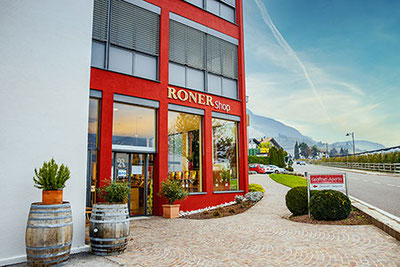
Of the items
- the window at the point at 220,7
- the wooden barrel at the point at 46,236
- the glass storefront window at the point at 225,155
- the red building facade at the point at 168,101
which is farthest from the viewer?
the window at the point at 220,7

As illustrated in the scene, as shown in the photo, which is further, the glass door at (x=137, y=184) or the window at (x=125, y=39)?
the glass door at (x=137, y=184)

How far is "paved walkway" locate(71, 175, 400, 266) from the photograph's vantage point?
531cm

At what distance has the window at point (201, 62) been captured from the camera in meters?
12.7

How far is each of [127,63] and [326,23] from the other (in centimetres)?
2246

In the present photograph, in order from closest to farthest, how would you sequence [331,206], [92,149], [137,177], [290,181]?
1. [331,206]
2. [92,149]
3. [137,177]
4. [290,181]

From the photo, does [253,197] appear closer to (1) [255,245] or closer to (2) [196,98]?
(2) [196,98]

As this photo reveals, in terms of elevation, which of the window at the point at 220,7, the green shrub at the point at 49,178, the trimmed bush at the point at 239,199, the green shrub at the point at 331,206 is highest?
the window at the point at 220,7

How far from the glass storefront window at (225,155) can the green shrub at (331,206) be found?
528 cm

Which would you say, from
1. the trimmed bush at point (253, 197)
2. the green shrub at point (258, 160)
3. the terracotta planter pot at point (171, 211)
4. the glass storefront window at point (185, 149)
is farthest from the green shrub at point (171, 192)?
the green shrub at point (258, 160)

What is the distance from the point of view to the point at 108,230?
562cm

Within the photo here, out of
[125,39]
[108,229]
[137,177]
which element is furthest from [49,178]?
[125,39]

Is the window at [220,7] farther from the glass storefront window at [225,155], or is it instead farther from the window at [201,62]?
the glass storefront window at [225,155]

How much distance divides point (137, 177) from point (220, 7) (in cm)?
915

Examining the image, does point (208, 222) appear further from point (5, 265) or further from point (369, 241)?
point (5, 265)
